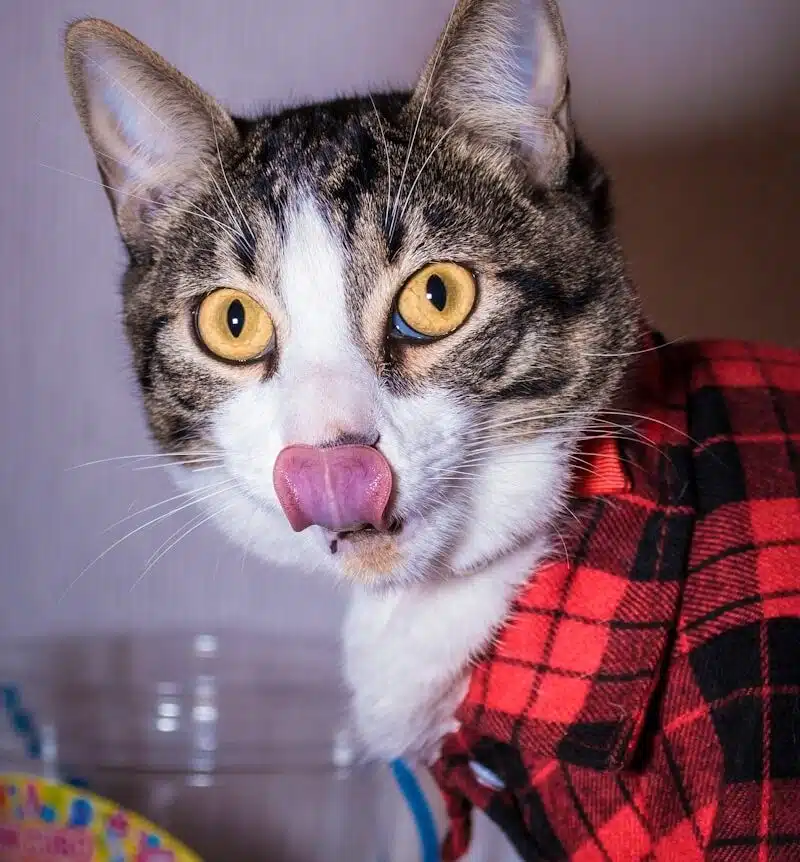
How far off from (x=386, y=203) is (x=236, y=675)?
2.97ft

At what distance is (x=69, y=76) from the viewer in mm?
709

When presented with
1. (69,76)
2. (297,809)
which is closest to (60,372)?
(69,76)

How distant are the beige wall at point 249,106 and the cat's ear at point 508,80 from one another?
51 centimetres

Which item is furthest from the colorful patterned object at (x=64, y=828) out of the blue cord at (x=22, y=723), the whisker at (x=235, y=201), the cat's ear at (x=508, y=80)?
the cat's ear at (x=508, y=80)

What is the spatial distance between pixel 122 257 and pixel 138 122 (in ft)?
1.42

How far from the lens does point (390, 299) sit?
0.63 meters

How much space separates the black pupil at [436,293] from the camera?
64cm

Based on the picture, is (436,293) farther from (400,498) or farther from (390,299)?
(400,498)

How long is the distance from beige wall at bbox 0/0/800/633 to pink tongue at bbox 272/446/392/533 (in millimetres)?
621

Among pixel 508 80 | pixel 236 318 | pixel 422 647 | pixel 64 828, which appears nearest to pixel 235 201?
pixel 236 318

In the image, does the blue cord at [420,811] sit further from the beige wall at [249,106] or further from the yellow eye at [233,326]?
the yellow eye at [233,326]

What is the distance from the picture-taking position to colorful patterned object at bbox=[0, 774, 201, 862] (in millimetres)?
861

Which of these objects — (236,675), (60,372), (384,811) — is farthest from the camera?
(236,675)

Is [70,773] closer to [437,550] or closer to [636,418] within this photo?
[437,550]
